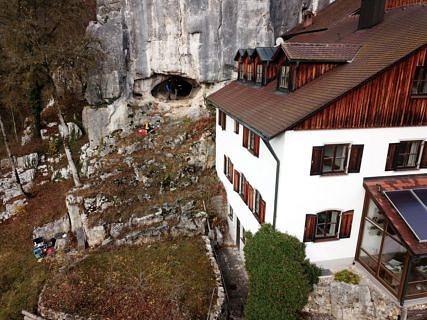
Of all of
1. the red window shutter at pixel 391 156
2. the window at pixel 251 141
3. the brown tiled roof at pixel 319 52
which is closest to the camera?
the red window shutter at pixel 391 156

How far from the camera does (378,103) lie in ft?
37.7

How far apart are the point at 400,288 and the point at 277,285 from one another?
4504 mm

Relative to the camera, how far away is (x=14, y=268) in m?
18.8

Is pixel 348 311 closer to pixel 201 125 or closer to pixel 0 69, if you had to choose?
pixel 201 125

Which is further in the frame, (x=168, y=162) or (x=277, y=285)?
A: (x=168, y=162)

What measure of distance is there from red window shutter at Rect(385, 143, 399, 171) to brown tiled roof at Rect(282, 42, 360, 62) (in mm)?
4059

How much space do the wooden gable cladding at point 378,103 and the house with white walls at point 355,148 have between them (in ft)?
0.12

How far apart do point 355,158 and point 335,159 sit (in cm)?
76

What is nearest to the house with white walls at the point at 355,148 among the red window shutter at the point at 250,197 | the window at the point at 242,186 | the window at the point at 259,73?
the red window shutter at the point at 250,197

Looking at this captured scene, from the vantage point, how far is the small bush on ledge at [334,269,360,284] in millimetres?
12941

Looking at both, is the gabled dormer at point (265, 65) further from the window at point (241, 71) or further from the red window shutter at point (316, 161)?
the red window shutter at point (316, 161)

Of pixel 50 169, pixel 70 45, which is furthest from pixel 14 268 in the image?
pixel 70 45

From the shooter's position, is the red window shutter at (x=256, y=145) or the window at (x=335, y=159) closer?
the window at (x=335, y=159)

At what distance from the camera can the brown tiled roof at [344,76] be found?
11164 millimetres
